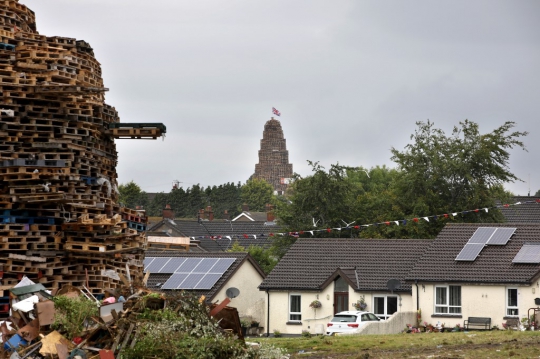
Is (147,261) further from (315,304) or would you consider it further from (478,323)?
(478,323)

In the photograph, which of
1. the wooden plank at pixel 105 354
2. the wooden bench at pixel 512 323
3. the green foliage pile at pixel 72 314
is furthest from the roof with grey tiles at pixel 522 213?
the wooden plank at pixel 105 354

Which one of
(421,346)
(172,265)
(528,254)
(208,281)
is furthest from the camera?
(172,265)

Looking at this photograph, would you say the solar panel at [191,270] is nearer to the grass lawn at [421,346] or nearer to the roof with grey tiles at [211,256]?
the roof with grey tiles at [211,256]

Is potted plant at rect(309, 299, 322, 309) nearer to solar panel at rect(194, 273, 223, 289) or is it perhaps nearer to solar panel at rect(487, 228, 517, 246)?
solar panel at rect(194, 273, 223, 289)

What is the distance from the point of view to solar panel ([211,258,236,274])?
50.3 meters

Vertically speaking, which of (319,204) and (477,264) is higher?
(319,204)

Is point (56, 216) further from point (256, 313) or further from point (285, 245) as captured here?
point (285, 245)

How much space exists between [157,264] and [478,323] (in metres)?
16.0

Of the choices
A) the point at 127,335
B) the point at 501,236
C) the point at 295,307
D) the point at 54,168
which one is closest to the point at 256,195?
the point at 295,307

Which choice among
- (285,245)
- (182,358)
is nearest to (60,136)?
(182,358)

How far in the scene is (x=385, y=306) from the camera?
1848 inches

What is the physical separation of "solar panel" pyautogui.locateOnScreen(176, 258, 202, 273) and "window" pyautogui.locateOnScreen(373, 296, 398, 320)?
29.5 feet

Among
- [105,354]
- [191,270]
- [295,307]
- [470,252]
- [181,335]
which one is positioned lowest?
[105,354]

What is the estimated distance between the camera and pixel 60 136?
2845 centimetres
